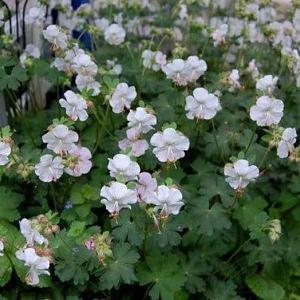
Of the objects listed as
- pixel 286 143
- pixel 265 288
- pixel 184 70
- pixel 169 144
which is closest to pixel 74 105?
pixel 169 144

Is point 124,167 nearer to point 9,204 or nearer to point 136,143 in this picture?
point 136,143

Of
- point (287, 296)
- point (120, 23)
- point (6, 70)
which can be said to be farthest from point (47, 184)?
point (120, 23)

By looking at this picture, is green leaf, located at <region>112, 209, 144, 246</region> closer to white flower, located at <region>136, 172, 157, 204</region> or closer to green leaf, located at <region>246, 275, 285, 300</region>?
white flower, located at <region>136, 172, 157, 204</region>

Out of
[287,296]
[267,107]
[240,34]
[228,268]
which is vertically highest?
[267,107]

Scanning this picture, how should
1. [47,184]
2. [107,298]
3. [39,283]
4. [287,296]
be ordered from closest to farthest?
1. [39,283]
2. [107,298]
3. [47,184]
4. [287,296]

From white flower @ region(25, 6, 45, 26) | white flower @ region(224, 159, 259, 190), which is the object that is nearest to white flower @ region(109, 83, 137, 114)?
white flower @ region(224, 159, 259, 190)

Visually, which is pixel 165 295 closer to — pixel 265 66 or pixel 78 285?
pixel 78 285
